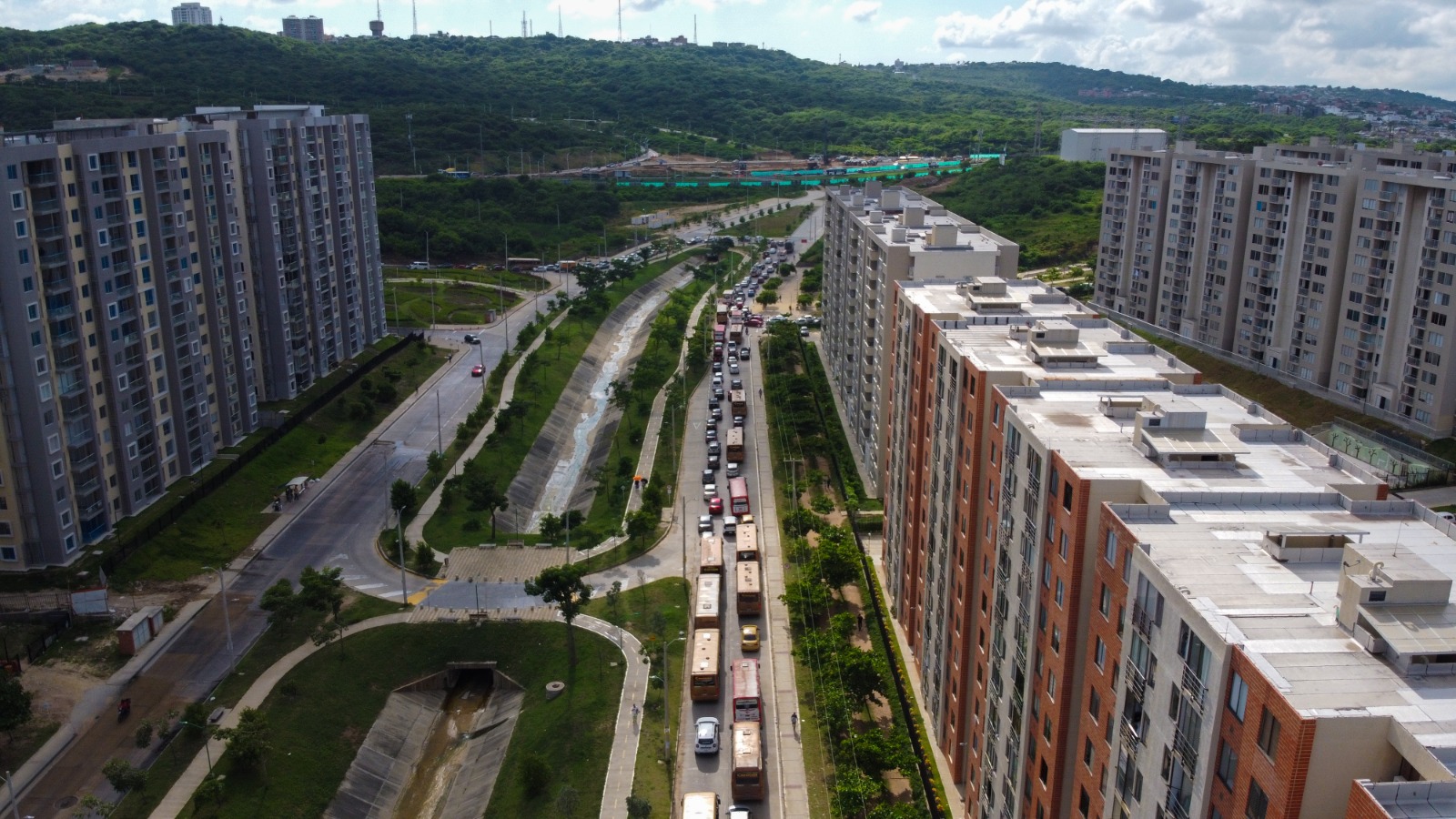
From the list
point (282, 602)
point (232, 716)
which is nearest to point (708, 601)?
point (282, 602)

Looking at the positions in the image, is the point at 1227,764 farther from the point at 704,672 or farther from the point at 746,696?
the point at 704,672

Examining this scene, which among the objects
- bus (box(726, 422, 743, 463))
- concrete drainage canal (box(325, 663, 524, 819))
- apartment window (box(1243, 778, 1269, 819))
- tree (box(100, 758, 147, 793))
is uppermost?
apartment window (box(1243, 778, 1269, 819))

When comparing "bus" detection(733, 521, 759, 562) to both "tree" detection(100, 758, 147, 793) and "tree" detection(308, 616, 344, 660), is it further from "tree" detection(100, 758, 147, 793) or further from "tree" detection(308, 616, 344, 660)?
"tree" detection(100, 758, 147, 793)

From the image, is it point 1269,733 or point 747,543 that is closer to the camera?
point 1269,733

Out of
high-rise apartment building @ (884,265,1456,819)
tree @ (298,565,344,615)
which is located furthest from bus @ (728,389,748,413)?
tree @ (298,565,344,615)

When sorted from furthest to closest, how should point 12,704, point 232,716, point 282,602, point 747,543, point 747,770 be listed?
1. point 747,543
2. point 282,602
3. point 232,716
4. point 12,704
5. point 747,770
